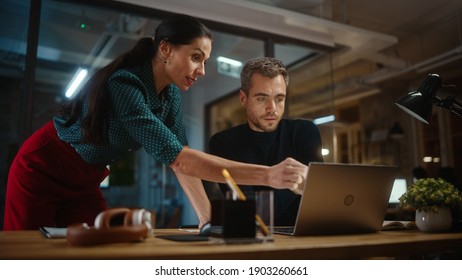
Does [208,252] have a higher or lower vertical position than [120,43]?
lower

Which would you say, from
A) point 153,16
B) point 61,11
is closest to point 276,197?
point 153,16

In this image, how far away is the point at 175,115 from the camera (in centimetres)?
151

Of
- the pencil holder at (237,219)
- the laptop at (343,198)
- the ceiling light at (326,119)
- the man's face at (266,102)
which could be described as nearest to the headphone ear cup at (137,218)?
the pencil holder at (237,219)

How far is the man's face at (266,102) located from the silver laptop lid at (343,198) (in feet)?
2.79

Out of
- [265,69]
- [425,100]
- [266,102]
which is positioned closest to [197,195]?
[266,102]

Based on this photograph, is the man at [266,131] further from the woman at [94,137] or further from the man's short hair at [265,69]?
the woman at [94,137]

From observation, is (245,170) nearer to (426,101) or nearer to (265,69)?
(426,101)

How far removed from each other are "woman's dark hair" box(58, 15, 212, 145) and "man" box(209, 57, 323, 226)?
0.57m

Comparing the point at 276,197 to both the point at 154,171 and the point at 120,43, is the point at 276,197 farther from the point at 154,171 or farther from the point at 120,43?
the point at 154,171

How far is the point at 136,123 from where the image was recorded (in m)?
1.06

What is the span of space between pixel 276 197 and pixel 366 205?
25.2 inches

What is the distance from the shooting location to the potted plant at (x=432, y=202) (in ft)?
3.79

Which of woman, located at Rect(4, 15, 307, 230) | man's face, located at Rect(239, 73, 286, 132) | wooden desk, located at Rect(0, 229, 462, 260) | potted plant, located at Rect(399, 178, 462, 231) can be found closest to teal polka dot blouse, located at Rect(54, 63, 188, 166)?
woman, located at Rect(4, 15, 307, 230)

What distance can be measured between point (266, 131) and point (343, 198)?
89cm
